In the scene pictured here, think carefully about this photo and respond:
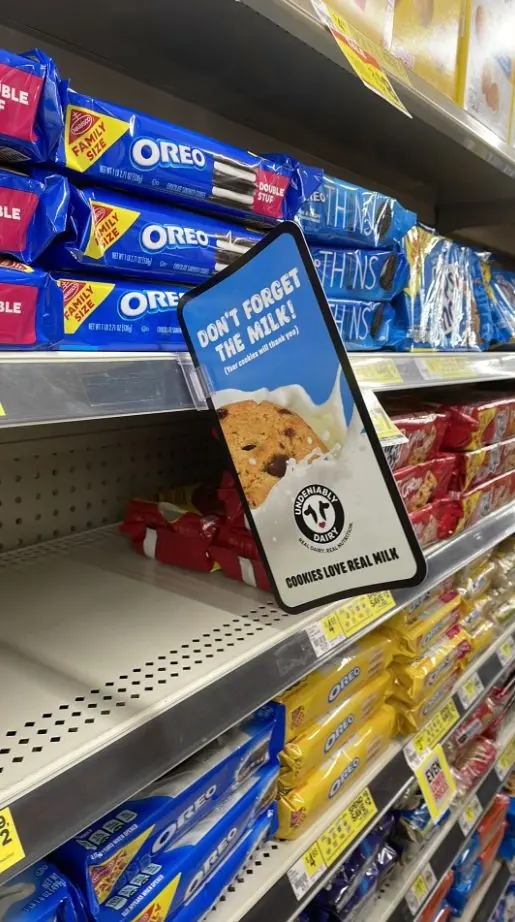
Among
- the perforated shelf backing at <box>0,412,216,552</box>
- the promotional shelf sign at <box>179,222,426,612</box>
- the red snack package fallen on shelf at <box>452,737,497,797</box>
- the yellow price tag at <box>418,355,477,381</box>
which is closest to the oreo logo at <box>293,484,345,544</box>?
the promotional shelf sign at <box>179,222,426,612</box>

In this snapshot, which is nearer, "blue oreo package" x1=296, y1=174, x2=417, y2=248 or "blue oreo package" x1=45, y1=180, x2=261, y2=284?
"blue oreo package" x1=45, y1=180, x2=261, y2=284

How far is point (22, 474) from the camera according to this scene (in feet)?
3.82

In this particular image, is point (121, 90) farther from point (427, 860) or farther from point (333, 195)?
point (427, 860)

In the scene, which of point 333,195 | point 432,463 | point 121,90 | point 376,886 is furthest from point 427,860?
point 121,90

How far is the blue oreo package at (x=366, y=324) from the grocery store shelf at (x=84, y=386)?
43 cm

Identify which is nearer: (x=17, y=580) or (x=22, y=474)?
(x=17, y=580)

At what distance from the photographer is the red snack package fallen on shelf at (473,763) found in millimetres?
1778

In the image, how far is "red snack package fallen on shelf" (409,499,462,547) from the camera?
1.28 metres

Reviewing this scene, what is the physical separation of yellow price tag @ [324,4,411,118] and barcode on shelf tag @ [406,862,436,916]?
153 centimetres

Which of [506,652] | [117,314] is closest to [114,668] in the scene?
[117,314]

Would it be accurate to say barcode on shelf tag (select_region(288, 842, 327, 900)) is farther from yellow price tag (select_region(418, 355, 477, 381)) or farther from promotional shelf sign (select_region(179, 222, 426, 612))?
yellow price tag (select_region(418, 355, 477, 381))

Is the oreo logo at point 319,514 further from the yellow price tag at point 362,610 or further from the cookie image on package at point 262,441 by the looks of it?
the yellow price tag at point 362,610

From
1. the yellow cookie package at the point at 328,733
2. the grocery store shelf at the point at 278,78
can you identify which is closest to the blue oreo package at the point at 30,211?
the grocery store shelf at the point at 278,78

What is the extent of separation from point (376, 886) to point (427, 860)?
17cm
